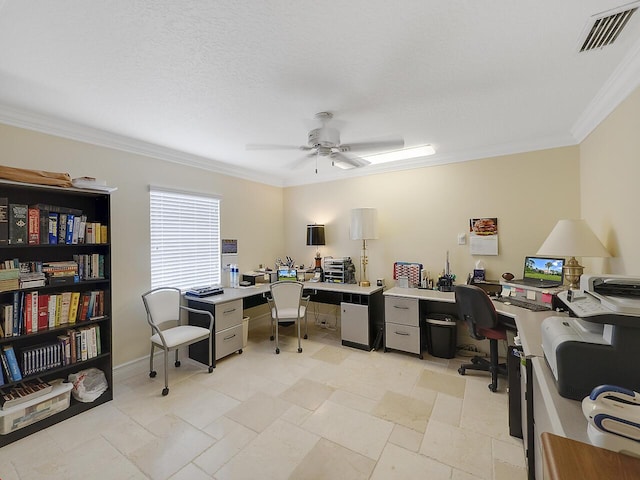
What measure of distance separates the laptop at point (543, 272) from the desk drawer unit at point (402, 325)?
110 centimetres

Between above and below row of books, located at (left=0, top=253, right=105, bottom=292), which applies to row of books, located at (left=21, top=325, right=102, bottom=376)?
below

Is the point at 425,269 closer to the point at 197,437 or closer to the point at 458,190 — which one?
the point at 458,190

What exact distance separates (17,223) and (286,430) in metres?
2.54

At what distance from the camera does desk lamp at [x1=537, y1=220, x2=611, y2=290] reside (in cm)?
212

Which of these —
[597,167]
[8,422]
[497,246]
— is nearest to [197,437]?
[8,422]

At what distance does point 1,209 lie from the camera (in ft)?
6.48

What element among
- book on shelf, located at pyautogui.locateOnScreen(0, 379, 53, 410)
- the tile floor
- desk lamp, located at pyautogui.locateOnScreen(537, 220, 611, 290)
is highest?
desk lamp, located at pyautogui.locateOnScreen(537, 220, 611, 290)

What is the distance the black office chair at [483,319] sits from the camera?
8.21 feet

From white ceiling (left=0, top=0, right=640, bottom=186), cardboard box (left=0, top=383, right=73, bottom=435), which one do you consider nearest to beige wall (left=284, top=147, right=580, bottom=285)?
white ceiling (left=0, top=0, right=640, bottom=186)

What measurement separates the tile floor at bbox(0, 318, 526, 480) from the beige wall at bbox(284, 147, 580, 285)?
4.73ft

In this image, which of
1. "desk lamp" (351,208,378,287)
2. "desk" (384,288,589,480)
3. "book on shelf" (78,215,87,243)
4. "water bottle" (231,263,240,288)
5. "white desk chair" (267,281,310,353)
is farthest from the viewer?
"water bottle" (231,263,240,288)

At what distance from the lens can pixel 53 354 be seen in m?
2.21

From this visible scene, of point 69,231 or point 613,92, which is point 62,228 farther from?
point 613,92

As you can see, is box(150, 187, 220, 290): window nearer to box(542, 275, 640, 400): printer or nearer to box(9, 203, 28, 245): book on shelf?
box(9, 203, 28, 245): book on shelf
